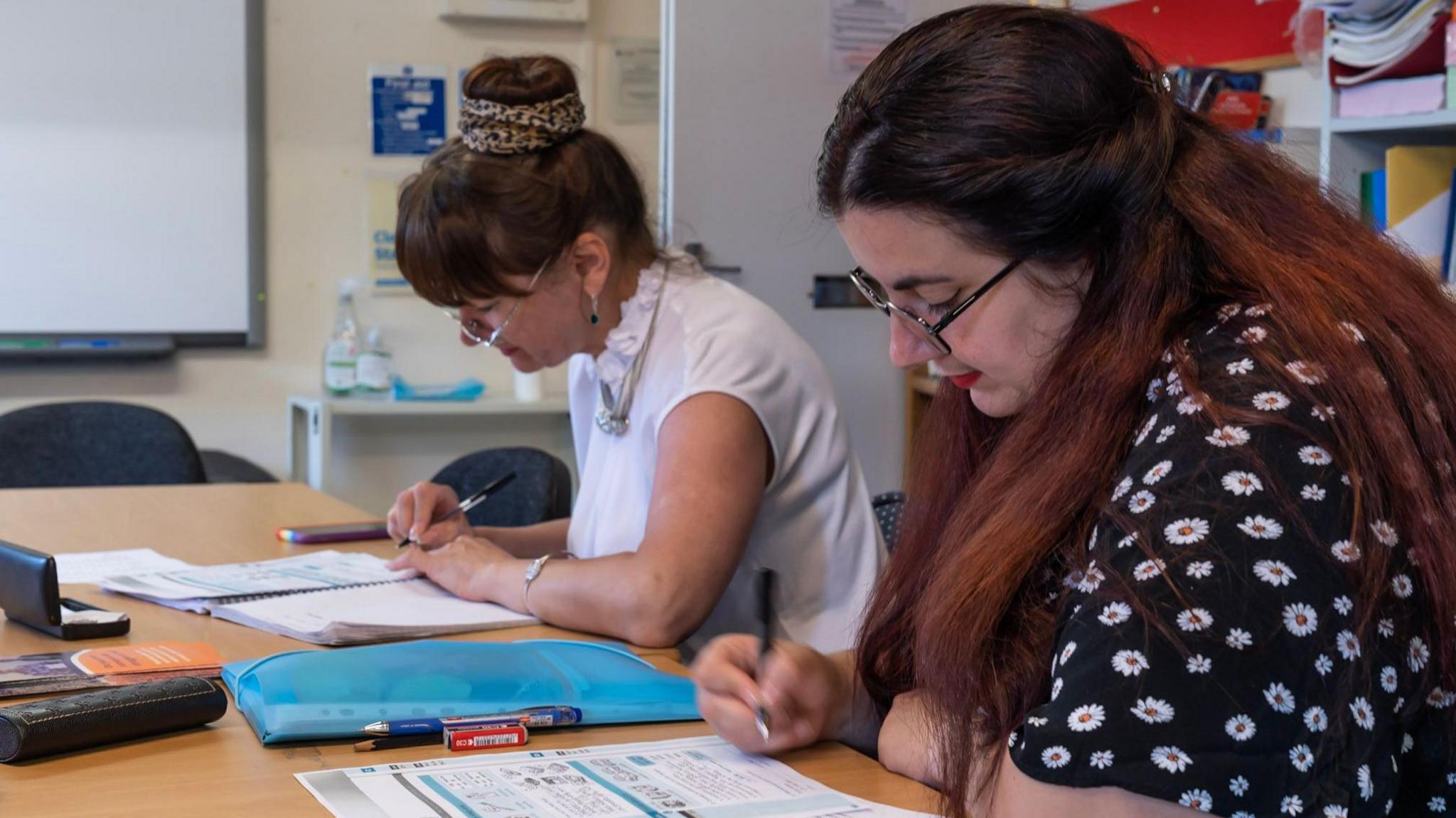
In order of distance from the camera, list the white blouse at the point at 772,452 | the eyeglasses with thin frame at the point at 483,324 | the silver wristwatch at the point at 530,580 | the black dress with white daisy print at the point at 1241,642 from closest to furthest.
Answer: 1. the black dress with white daisy print at the point at 1241,642
2. the silver wristwatch at the point at 530,580
3. the white blouse at the point at 772,452
4. the eyeglasses with thin frame at the point at 483,324

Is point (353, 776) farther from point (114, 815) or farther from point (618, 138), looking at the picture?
point (618, 138)

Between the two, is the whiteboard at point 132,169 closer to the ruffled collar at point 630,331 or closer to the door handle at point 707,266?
the door handle at point 707,266

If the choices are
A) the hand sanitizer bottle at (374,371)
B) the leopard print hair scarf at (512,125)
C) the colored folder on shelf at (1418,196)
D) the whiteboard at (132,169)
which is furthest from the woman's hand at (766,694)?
the whiteboard at (132,169)

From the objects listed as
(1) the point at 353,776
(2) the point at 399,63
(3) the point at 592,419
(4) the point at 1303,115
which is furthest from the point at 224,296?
(1) the point at 353,776

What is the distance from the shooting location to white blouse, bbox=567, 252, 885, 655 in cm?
163

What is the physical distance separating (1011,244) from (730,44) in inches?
106

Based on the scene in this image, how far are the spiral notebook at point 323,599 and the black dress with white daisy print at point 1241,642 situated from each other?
2.54 ft

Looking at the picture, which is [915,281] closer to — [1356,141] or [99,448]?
[1356,141]

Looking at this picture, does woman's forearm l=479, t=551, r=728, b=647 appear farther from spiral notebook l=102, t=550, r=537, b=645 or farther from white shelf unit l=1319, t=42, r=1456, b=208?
white shelf unit l=1319, t=42, r=1456, b=208

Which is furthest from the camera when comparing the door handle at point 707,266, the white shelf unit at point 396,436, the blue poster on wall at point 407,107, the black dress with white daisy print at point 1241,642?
the blue poster on wall at point 407,107

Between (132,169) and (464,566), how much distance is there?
8.38 ft

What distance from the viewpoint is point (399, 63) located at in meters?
3.92

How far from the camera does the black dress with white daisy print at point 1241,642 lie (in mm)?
742

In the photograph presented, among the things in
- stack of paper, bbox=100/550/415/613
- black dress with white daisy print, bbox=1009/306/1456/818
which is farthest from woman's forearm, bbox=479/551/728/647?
black dress with white daisy print, bbox=1009/306/1456/818
